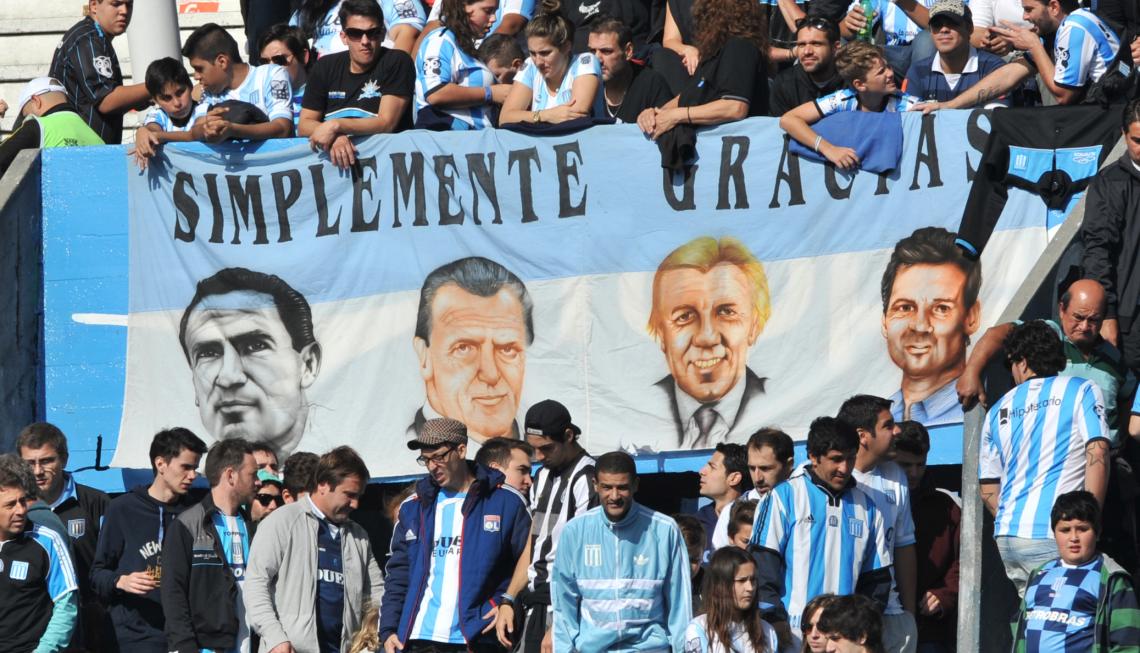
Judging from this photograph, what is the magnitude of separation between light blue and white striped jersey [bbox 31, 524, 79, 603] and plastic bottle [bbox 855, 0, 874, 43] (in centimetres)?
655

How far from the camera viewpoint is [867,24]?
13.0 m

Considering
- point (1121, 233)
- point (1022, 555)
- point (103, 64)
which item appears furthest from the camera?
point (103, 64)

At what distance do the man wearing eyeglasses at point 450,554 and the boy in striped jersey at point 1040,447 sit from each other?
2253 millimetres

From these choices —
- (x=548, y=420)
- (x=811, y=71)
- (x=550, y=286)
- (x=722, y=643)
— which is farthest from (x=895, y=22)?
(x=722, y=643)

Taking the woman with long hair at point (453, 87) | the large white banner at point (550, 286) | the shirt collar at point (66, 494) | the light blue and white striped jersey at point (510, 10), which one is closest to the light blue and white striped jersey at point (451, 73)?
the woman with long hair at point (453, 87)

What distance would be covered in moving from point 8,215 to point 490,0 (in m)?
3.46

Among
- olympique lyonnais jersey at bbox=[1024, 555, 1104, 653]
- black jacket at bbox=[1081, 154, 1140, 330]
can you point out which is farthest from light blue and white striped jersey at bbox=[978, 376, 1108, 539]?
black jacket at bbox=[1081, 154, 1140, 330]

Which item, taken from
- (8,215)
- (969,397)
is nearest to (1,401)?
(8,215)

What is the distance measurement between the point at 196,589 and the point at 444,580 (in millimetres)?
1280

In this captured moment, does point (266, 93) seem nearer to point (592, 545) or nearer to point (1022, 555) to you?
point (592, 545)

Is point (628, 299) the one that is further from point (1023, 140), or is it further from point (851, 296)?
point (1023, 140)

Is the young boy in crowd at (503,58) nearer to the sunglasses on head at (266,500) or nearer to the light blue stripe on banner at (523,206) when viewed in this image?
the light blue stripe on banner at (523,206)

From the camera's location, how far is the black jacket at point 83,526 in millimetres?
10125

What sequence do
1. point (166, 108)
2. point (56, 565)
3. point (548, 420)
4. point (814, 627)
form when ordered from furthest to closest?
point (166, 108) < point (56, 565) < point (548, 420) < point (814, 627)
